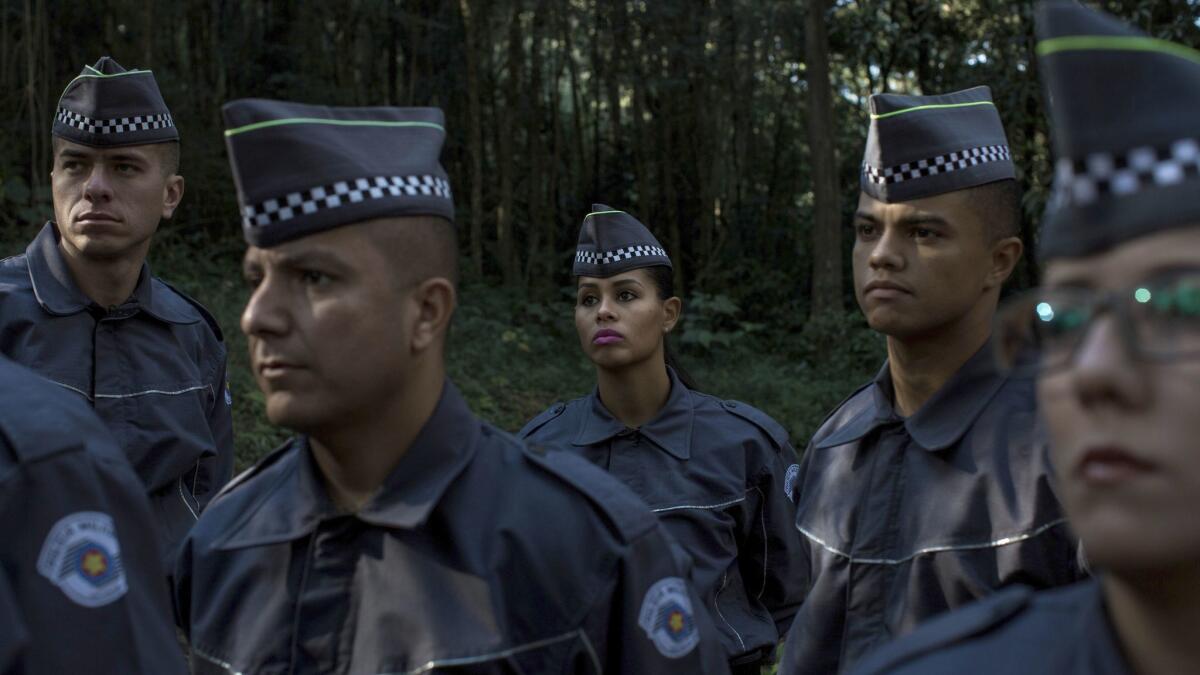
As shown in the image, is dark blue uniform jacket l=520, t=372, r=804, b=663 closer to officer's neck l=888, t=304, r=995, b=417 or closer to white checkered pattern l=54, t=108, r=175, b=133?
officer's neck l=888, t=304, r=995, b=417

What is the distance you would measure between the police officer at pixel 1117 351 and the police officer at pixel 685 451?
364 centimetres

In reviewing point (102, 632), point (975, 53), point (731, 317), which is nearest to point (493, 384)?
point (731, 317)

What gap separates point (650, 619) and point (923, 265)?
5.14 feet

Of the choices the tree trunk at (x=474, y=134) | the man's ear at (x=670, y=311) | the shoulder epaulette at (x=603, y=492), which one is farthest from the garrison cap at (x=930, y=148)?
the tree trunk at (x=474, y=134)

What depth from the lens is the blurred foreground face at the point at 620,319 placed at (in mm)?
6141

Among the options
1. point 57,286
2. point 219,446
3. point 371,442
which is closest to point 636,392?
point 219,446

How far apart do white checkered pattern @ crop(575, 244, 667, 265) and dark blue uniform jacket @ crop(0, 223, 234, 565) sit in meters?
1.90

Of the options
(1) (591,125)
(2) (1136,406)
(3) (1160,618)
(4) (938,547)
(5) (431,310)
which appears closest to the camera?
(2) (1136,406)

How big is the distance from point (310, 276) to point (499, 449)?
0.58 meters

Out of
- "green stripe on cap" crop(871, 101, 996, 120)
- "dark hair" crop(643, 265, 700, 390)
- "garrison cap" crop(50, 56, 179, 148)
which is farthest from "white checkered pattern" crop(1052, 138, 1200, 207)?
"garrison cap" crop(50, 56, 179, 148)

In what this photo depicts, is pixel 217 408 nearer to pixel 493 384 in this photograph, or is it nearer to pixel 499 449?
pixel 499 449

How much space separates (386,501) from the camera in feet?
9.68

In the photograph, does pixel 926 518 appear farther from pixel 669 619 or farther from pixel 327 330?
pixel 327 330

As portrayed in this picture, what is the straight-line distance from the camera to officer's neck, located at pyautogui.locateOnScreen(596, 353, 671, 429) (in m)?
6.16
